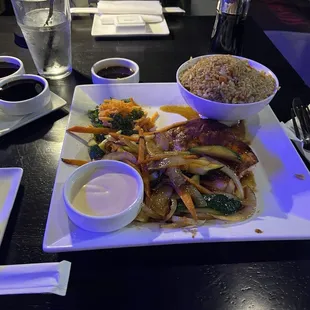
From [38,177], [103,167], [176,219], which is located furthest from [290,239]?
[38,177]

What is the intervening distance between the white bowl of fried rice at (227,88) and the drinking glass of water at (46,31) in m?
0.78

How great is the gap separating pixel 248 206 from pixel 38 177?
0.80 m

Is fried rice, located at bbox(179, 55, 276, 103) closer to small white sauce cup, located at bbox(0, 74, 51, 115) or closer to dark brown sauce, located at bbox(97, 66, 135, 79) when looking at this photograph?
dark brown sauce, located at bbox(97, 66, 135, 79)

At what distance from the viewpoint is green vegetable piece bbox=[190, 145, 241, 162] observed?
1.22m

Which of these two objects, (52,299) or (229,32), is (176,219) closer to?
(52,299)

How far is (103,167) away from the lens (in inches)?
44.8

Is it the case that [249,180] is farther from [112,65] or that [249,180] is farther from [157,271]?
[112,65]

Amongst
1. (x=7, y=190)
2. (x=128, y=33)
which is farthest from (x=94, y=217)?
(x=128, y=33)

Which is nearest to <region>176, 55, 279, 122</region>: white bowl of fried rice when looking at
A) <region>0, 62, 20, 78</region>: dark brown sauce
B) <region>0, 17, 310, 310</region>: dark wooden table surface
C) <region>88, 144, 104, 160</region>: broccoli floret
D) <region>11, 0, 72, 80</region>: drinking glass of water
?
<region>88, 144, 104, 160</region>: broccoli floret

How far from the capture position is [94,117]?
4.91ft

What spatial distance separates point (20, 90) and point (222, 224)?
1111mm

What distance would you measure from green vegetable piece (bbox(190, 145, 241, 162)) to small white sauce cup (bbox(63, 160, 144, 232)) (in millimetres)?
288

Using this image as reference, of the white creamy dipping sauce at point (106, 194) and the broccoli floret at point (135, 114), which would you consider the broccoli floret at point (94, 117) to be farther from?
the white creamy dipping sauce at point (106, 194)

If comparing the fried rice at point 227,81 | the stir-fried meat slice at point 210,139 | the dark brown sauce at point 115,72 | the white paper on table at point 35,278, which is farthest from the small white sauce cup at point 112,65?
the white paper on table at point 35,278
